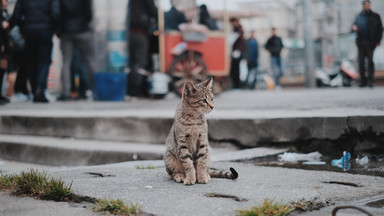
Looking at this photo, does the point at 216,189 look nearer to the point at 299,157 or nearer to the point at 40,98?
the point at 299,157

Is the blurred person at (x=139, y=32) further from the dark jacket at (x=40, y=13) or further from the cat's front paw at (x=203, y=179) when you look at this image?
the cat's front paw at (x=203, y=179)

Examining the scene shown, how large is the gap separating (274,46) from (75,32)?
923cm

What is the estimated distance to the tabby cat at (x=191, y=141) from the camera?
3752mm

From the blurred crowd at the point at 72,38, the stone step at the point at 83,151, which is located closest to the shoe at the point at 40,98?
the blurred crowd at the point at 72,38

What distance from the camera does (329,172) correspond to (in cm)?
414

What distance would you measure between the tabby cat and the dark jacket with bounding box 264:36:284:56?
13995 mm

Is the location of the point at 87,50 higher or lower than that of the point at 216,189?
higher

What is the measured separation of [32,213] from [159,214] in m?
0.85

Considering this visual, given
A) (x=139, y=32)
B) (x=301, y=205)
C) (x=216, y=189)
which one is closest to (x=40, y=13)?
(x=139, y=32)

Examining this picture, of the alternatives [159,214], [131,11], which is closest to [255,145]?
[159,214]

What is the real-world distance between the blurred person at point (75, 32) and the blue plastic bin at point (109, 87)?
0.40m

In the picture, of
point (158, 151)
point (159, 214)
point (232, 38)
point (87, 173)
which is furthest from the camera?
point (232, 38)

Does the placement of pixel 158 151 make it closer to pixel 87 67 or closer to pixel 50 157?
pixel 50 157

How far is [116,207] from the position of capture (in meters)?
2.93
